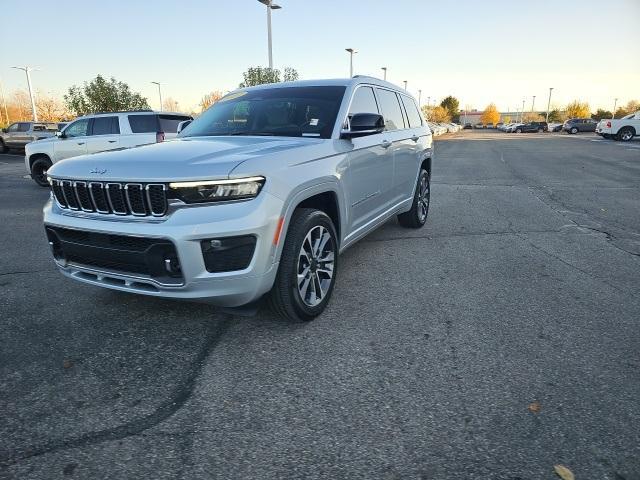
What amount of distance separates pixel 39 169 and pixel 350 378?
11798 mm

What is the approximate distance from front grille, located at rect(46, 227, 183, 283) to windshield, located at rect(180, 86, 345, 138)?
5.27 ft

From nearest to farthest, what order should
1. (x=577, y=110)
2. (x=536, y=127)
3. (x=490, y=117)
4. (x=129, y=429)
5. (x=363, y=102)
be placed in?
1. (x=129, y=429)
2. (x=363, y=102)
3. (x=536, y=127)
4. (x=577, y=110)
5. (x=490, y=117)

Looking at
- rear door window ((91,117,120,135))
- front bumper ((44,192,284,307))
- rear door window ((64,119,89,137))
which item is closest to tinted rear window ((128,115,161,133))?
rear door window ((91,117,120,135))

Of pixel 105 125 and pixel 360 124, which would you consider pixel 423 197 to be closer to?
pixel 360 124

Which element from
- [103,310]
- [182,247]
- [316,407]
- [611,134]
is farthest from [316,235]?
[611,134]

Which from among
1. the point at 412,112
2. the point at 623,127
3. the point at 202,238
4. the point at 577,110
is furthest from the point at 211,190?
the point at 577,110

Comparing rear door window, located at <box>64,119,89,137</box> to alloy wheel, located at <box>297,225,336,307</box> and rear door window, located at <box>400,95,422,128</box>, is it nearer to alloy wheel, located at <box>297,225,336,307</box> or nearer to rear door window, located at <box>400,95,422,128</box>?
rear door window, located at <box>400,95,422,128</box>

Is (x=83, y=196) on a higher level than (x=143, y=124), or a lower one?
lower

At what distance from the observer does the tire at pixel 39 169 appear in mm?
11203

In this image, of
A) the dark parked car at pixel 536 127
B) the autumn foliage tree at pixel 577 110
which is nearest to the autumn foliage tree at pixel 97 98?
the dark parked car at pixel 536 127

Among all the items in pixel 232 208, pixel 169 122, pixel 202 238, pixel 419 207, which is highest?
pixel 169 122

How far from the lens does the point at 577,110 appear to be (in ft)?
362

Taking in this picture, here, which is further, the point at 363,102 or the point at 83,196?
the point at 363,102

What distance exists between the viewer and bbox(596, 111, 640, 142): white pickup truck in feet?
93.1
